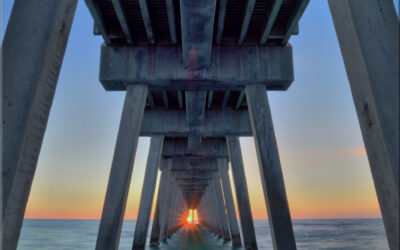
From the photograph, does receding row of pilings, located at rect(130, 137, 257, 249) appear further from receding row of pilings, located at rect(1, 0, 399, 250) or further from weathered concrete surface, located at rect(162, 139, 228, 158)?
receding row of pilings, located at rect(1, 0, 399, 250)

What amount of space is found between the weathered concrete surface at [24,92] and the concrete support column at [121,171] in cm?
526

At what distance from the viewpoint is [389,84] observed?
9.50 feet

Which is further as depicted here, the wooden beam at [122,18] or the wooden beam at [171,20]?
the wooden beam at [122,18]

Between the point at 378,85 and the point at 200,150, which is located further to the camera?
the point at 200,150

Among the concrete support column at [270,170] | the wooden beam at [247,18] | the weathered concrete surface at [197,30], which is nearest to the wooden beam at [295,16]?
the wooden beam at [247,18]

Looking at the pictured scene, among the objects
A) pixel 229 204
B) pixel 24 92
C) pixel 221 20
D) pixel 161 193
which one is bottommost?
pixel 24 92

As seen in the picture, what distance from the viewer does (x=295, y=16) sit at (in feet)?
26.7

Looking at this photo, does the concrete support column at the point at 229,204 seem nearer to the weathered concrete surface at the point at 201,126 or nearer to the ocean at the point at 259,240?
the ocean at the point at 259,240

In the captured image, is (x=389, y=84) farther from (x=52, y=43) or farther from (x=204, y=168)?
(x=204, y=168)

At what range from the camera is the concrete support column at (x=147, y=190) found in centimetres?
1538

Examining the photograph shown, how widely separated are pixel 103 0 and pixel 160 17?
154cm

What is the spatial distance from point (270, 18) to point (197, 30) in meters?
1.97

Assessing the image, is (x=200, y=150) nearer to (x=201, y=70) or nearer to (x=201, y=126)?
(x=201, y=126)

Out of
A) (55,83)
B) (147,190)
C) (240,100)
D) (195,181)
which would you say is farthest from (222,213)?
(55,83)
